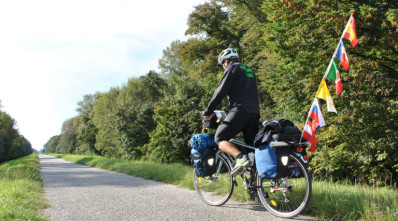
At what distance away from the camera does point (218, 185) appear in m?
4.10

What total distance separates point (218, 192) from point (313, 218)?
4.95 ft

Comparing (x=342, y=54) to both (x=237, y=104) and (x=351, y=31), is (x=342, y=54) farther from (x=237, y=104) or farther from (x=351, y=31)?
(x=237, y=104)

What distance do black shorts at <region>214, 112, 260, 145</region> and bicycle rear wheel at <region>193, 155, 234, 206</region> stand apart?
1.67 ft

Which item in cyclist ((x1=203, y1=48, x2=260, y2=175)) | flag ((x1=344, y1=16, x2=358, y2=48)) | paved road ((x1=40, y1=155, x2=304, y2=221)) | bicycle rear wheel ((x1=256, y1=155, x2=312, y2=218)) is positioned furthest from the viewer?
flag ((x1=344, y1=16, x2=358, y2=48))

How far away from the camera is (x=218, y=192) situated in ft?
13.3

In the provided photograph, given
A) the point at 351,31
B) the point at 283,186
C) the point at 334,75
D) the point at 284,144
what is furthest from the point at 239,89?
the point at 351,31

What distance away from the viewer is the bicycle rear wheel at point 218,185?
3.76 meters

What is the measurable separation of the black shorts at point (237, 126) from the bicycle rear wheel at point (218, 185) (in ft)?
1.67

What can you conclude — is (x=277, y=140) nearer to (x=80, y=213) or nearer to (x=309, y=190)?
(x=309, y=190)

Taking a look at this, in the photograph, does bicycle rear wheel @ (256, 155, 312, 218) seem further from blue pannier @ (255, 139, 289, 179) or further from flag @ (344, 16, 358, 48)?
flag @ (344, 16, 358, 48)

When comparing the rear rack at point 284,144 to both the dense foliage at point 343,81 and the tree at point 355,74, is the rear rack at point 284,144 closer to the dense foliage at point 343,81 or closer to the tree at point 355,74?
the dense foliage at point 343,81

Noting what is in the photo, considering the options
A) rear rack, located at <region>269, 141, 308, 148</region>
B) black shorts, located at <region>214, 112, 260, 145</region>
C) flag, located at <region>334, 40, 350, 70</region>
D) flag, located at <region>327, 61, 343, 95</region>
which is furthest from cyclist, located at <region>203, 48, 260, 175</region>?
flag, located at <region>334, 40, 350, 70</region>

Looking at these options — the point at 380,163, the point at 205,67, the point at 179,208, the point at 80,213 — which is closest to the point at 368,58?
the point at 380,163

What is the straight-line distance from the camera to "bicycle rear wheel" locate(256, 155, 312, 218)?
293 cm
